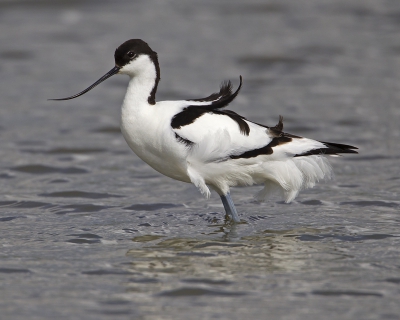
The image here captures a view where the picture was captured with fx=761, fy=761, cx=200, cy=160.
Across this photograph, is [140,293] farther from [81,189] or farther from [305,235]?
[81,189]

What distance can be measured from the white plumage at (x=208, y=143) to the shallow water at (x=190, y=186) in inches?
17.1

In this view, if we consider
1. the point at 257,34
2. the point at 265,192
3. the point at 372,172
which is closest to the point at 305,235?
the point at 265,192

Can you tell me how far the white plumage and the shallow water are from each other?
1.43 feet

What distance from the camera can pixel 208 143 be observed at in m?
6.66

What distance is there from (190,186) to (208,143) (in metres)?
2.08

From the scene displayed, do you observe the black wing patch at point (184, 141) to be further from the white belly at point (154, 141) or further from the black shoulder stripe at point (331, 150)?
the black shoulder stripe at point (331, 150)

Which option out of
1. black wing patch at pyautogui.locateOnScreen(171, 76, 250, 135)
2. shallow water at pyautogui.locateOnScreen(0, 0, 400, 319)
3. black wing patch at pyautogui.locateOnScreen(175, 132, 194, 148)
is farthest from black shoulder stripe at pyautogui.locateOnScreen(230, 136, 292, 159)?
shallow water at pyautogui.locateOnScreen(0, 0, 400, 319)

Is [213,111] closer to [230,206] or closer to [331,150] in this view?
[230,206]

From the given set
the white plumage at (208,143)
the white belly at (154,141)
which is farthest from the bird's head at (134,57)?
the white belly at (154,141)

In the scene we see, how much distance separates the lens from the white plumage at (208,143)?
6621 mm

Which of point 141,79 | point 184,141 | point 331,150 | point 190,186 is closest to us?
point 184,141

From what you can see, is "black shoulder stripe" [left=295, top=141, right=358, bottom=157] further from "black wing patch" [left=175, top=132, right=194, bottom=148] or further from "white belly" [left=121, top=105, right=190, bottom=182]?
"white belly" [left=121, top=105, right=190, bottom=182]

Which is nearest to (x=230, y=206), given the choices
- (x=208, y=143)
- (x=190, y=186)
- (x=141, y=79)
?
(x=208, y=143)

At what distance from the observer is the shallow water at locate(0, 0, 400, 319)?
5316mm
